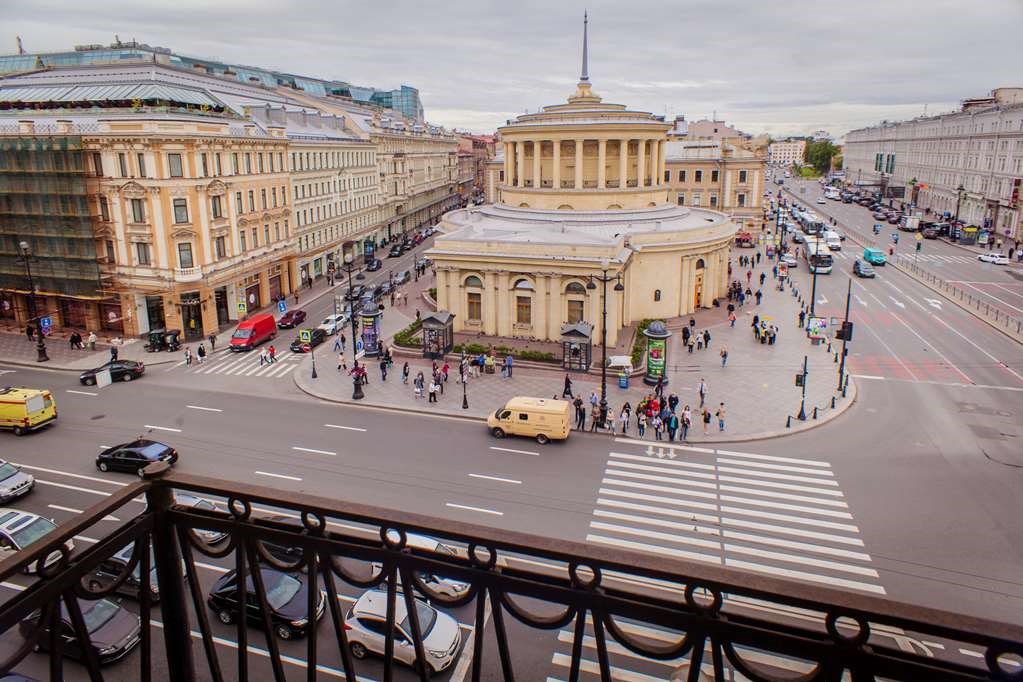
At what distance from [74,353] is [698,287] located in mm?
42284

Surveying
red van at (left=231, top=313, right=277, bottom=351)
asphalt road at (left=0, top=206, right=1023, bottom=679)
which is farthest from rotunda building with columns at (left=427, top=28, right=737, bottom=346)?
asphalt road at (left=0, top=206, right=1023, bottom=679)

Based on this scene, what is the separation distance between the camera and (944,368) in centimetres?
3619

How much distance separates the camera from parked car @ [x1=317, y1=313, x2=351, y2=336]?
147 ft

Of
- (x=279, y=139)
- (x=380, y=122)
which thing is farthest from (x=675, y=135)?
(x=279, y=139)

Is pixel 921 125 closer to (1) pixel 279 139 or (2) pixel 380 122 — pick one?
(2) pixel 380 122

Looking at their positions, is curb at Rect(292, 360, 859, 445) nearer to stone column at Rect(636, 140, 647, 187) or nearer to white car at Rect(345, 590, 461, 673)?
white car at Rect(345, 590, 461, 673)

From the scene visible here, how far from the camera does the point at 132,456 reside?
79.3 feet

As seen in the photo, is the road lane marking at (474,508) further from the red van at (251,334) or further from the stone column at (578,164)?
the stone column at (578,164)

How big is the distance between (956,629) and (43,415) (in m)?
33.6


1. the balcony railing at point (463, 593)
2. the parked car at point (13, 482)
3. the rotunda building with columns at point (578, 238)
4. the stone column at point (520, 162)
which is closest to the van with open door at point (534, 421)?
the rotunda building with columns at point (578, 238)

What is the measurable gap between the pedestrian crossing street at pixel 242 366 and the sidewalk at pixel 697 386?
112cm

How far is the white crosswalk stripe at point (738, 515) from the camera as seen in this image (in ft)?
61.0

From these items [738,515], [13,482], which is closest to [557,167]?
[738,515]

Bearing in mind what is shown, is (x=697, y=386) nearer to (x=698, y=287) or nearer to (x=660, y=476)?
(x=660, y=476)
